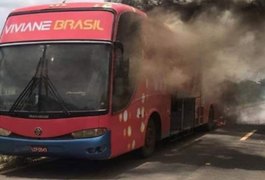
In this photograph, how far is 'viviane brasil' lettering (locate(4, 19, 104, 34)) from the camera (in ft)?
→ 34.1

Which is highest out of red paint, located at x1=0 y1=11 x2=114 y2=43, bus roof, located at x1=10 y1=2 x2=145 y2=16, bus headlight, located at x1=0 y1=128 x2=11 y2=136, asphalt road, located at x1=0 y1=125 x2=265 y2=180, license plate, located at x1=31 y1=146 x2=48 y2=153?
bus roof, located at x1=10 y1=2 x2=145 y2=16

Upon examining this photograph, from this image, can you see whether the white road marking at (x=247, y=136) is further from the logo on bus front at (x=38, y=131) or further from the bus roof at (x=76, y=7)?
the logo on bus front at (x=38, y=131)

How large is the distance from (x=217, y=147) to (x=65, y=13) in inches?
228

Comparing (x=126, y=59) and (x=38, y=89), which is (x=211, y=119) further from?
(x=38, y=89)

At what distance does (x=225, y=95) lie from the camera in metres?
20.0

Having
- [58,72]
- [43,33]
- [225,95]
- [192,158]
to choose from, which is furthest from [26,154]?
[225,95]

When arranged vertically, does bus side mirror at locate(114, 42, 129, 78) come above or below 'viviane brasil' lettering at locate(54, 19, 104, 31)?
below

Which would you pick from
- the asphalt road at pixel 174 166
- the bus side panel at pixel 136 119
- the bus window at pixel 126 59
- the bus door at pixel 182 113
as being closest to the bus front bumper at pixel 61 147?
the bus side panel at pixel 136 119

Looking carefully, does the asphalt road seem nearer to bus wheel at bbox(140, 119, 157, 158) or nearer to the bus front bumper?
bus wheel at bbox(140, 119, 157, 158)

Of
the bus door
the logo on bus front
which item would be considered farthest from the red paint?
the bus door

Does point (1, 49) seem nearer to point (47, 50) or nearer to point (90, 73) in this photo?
point (47, 50)

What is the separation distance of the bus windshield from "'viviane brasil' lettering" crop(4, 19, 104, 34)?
379 mm

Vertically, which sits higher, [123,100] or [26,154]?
[123,100]

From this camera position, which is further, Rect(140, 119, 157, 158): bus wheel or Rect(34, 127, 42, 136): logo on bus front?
Rect(140, 119, 157, 158): bus wheel
